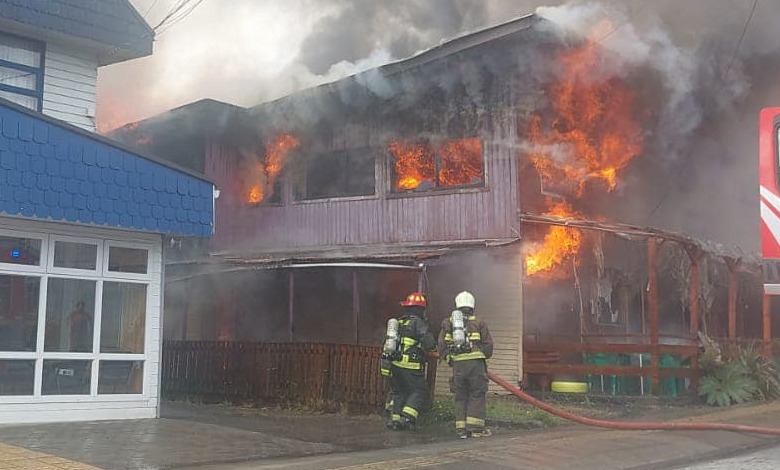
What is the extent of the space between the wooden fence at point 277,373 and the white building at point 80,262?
2.42 m

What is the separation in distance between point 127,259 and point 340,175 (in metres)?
6.31

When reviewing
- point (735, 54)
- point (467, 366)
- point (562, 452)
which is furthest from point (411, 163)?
point (562, 452)

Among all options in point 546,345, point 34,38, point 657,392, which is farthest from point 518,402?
point 34,38

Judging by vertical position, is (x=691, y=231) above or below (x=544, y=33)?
below

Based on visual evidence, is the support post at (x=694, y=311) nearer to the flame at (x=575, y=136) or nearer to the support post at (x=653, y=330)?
the support post at (x=653, y=330)

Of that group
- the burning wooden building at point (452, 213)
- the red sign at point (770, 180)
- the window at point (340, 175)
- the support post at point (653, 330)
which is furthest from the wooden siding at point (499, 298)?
the red sign at point (770, 180)

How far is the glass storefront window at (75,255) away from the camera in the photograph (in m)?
9.60

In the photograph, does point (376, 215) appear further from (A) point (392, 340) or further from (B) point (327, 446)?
(B) point (327, 446)

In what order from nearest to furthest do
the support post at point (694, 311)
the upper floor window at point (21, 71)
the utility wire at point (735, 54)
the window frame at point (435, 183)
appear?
the upper floor window at point (21, 71) → the support post at point (694, 311) → the utility wire at point (735, 54) → the window frame at point (435, 183)

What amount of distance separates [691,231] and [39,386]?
14.2 meters

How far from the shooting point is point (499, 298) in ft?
45.3

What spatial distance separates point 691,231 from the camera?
59.5 feet

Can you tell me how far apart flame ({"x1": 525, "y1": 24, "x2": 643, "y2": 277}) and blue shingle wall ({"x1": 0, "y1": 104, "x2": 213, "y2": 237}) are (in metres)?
6.35

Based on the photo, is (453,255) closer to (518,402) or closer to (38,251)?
(518,402)
